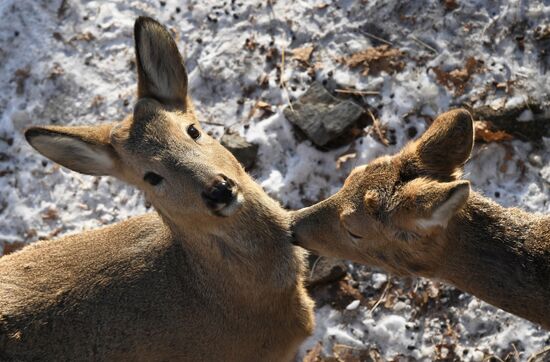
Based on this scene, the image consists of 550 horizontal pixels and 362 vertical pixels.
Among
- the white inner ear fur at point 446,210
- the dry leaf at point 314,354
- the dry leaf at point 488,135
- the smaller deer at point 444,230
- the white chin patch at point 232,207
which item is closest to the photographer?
the white inner ear fur at point 446,210

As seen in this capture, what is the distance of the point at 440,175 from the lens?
211 inches

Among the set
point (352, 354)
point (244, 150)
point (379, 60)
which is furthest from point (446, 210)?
point (379, 60)

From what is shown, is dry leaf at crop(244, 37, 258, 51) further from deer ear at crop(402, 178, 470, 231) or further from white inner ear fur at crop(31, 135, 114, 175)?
deer ear at crop(402, 178, 470, 231)

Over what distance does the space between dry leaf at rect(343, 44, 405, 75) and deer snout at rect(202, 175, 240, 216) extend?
3.32 meters

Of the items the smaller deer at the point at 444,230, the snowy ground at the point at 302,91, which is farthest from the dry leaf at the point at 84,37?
the smaller deer at the point at 444,230

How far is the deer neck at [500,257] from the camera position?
509 centimetres

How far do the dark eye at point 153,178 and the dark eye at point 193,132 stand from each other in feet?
1.50

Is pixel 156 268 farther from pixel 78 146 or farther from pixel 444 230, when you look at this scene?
pixel 444 230

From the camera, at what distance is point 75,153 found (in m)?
6.14

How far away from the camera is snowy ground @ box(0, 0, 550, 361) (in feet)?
23.2

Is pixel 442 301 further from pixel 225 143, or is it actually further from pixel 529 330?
pixel 225 143

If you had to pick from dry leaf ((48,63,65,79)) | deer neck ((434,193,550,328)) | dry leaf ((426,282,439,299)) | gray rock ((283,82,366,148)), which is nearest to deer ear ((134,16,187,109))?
gray rock ((283,82,366,148))

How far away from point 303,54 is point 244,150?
145cm

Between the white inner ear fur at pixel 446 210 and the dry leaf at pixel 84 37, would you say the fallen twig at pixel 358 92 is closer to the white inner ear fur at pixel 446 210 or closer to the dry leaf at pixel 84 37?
the white inner ear fur at pixel 446 210
